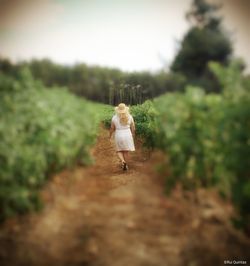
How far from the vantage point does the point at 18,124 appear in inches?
192

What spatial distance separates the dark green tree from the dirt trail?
8.13 feet

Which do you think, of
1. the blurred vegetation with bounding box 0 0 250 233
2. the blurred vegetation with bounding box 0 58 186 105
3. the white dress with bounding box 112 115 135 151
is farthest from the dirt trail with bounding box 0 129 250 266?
the white dress with bounding box 112 115 135 151

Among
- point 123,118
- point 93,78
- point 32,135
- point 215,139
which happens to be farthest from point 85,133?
point 123,118

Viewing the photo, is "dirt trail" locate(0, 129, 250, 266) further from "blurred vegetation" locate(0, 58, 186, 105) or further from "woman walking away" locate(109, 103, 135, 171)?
"woman walking away" locate(109, 103, 135, 171)

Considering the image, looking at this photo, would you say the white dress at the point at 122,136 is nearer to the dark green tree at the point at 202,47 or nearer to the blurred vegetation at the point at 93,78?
the blurred vegetation at the point at 93,78

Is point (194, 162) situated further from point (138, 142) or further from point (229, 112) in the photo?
point (138, 142)

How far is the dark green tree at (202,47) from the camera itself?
7023mm

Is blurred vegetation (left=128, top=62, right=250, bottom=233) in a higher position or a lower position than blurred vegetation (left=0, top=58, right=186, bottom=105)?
lower

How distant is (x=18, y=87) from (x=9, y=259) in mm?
2284

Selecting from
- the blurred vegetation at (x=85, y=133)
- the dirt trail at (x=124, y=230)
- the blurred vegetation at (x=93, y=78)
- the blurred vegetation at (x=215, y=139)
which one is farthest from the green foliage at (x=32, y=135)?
the blurred vegetation at (x=215, y=139)

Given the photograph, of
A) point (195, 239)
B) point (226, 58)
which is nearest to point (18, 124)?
point (195, 239)

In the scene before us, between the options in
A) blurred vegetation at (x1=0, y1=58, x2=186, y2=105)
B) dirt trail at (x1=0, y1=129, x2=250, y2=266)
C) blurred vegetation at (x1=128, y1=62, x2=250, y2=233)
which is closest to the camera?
dirt trail at (x1=0, y1=129, x2=250, y2=266)

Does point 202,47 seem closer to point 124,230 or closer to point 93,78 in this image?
point 93,78

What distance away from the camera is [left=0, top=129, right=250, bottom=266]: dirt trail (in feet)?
14.9
